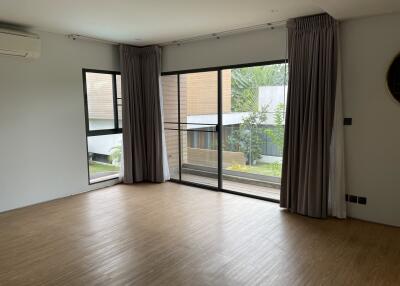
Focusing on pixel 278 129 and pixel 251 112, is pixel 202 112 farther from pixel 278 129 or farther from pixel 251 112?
pixel 278 129

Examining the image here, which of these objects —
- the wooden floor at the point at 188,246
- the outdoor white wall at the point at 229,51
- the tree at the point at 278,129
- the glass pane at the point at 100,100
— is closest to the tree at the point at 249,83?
the tree at the point at 278,129

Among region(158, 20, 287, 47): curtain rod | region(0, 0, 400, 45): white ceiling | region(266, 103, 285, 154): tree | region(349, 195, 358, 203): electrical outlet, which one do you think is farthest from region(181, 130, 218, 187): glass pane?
region(349, 195, 358, 203): electrical outlet

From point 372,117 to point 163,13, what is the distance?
2806 millimetres

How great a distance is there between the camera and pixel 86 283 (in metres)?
2.63

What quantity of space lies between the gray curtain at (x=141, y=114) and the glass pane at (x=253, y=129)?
4.22 feet

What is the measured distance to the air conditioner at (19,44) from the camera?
13.1ft

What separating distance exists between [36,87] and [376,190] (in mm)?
4823

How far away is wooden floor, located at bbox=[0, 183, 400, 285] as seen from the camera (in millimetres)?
2719

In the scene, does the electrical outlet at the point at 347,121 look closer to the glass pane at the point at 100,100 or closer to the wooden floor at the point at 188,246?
the wooden floor at the point at 188,246

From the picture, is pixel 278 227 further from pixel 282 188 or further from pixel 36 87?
pixel 36 87

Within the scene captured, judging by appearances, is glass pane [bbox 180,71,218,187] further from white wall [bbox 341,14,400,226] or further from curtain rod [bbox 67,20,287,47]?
white wall [bbox 341,14,400,226]

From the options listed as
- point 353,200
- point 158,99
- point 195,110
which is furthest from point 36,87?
point 353,200

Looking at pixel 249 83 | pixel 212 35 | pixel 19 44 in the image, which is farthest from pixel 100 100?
pixel 249 83

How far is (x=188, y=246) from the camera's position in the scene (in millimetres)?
3297
